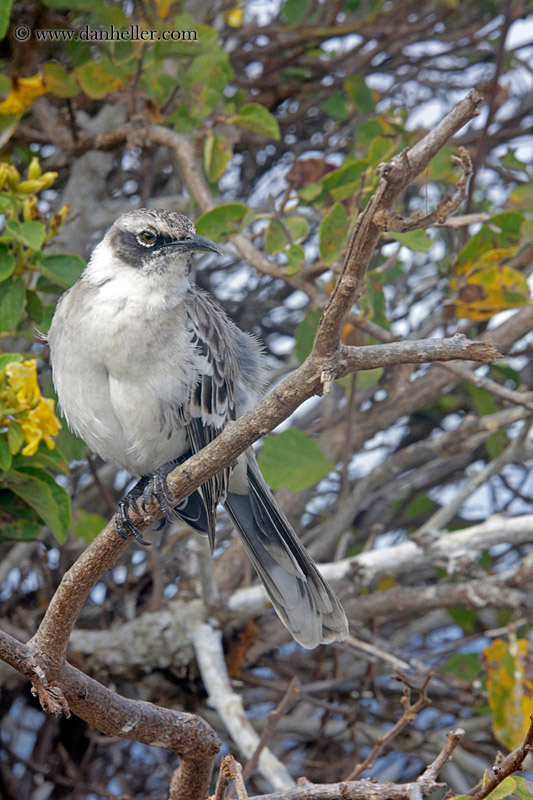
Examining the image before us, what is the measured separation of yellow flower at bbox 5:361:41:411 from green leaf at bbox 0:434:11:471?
0.13m

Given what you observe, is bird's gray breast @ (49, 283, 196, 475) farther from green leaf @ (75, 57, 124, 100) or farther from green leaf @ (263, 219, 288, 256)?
green leaf @ (75, 57, 124, 100)

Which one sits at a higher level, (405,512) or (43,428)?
(405,512)

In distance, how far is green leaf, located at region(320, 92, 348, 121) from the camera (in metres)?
4.13

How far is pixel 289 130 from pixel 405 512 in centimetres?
208

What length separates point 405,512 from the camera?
14.3 feet

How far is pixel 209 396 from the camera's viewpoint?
9.00ft

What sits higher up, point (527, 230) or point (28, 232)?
point (527, 230)

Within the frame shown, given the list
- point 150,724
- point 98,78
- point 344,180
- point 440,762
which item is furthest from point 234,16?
point 440,762

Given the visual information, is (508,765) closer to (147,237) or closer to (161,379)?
(161,379)

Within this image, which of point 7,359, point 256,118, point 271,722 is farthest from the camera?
point 256,118

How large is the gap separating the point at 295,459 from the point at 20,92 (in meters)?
1.73

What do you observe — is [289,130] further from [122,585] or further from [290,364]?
[122,585]

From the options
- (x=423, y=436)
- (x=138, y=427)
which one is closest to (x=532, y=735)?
(x=138, y=427)

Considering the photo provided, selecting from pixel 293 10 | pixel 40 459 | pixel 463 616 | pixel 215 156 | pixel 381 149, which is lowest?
pixel 463 616
